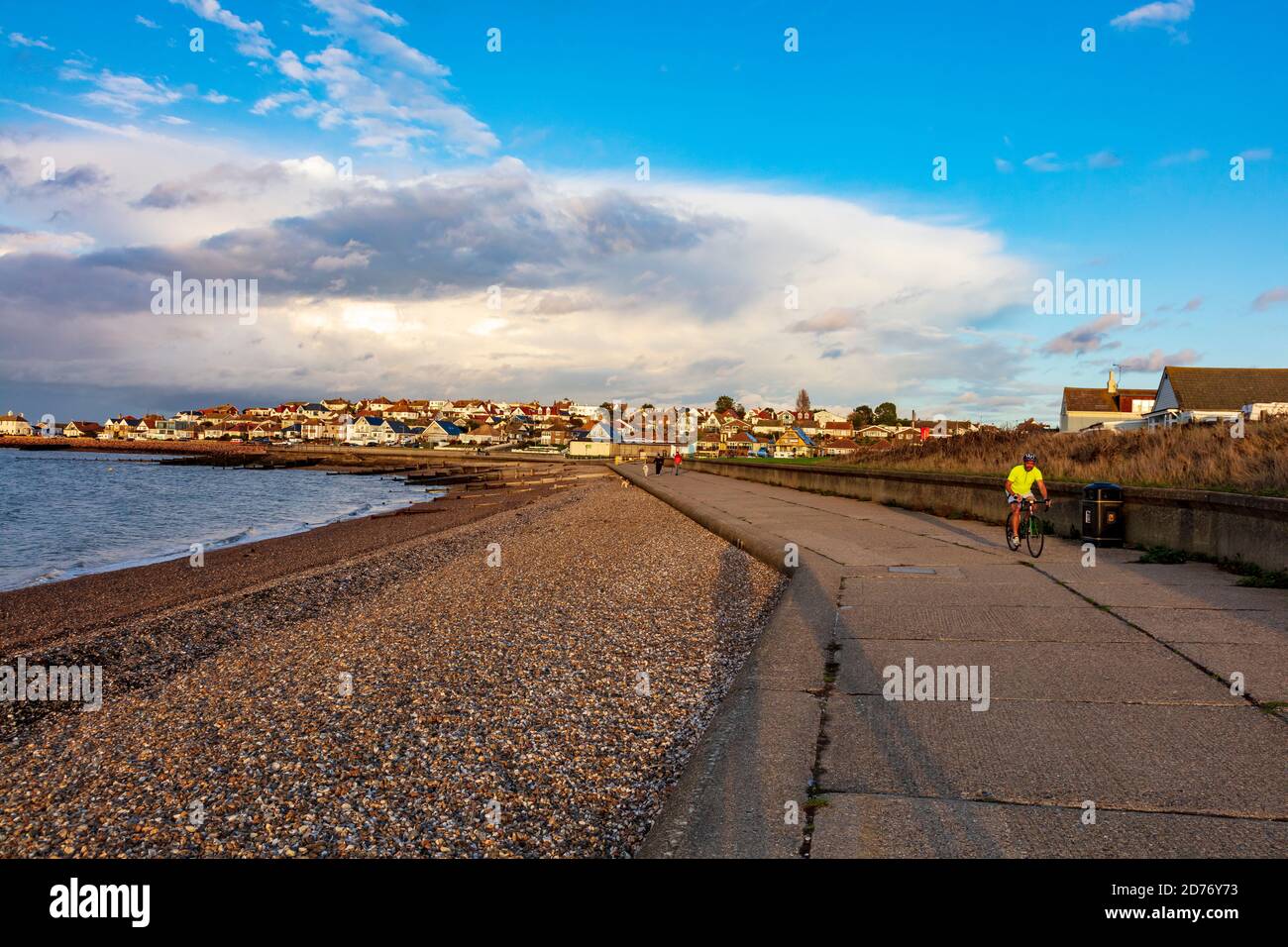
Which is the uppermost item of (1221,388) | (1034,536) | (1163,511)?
(1221,388)

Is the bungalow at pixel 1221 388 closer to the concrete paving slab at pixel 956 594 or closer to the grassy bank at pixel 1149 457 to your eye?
the grassy bank at pixel 1149 457

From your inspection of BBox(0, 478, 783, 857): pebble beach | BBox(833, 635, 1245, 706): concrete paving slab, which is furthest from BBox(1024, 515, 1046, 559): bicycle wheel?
BBox(833, 635, 1245, 706): concrete paving slab

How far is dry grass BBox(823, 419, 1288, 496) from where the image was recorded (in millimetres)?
13148

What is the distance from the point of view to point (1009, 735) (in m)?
4.74

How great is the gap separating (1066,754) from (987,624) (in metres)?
3.64

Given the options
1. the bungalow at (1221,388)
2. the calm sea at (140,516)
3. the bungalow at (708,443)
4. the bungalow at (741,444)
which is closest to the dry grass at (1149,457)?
the bungalow at (1221,388)

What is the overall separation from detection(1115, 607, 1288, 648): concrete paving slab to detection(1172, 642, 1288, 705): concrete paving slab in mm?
228

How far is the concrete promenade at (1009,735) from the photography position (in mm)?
3508

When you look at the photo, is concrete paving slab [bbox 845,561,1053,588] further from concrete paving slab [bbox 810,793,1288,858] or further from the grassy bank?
concrete paving slab [bbox 810,793,1288,858]

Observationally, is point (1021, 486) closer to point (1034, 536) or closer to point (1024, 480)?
point (1024, 480)

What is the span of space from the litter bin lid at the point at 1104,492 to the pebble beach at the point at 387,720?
5.80 m

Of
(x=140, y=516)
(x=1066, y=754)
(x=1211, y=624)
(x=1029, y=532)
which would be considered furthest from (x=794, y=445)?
(x=1066, y=754)
